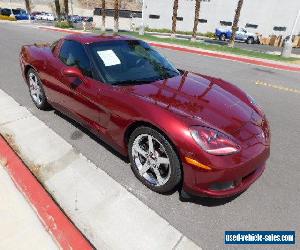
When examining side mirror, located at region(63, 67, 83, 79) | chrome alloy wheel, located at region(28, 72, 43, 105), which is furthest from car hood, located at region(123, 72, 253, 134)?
chrome alloy wheel, located at region(28, 72, 43, 105)

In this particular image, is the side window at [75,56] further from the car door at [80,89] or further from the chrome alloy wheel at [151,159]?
the chrome alloy wheel at [151,159]

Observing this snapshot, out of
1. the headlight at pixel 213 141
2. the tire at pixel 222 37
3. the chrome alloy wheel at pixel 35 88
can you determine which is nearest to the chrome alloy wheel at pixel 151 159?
the headlight at pixel 213 141

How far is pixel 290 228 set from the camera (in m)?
2.86

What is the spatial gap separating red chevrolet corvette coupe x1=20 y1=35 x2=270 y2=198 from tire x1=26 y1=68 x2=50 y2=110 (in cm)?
45

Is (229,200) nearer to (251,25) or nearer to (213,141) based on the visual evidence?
(213,141)

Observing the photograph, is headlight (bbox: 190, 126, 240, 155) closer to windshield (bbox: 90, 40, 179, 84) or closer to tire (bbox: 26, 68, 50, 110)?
windshield (bbox: 90, 40, 179, 84)

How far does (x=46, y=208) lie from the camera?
289 centimetres

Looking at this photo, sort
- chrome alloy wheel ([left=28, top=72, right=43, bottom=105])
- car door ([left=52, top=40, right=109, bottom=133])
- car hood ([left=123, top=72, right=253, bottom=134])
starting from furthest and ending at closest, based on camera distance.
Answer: chrome alloy wheel ([left=28, top=72, right=43, bottom=105]), car door ([left=52, top=40, right=109, bottom=133]), car hood ([left=123, top=72, right=253, bottom=134])

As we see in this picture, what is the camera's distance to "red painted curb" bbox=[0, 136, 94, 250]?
8.34 feet

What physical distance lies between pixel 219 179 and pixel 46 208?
1800mm

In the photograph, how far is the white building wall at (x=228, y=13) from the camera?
121ft

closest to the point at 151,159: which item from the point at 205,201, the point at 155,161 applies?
the point at 155,161

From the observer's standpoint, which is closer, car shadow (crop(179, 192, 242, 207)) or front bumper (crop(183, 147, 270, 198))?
front bumper (crop(183, 147, 270, 198))

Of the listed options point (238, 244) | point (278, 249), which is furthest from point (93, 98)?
point (278, 249)
